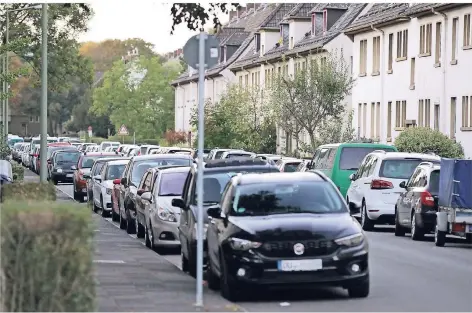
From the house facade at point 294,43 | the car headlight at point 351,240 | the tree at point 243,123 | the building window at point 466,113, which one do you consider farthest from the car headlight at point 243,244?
the tree at point 243,123

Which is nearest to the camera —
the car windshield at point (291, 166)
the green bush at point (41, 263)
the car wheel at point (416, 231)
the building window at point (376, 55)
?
the green bush at point (41, 263)

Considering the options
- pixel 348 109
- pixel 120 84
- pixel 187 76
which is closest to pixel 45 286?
pixel 348 109

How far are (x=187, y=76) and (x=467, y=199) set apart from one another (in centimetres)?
8740

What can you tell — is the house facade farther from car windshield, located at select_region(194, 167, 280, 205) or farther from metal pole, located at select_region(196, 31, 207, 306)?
metal pole, located at select_region(196, 31, 207, 306)

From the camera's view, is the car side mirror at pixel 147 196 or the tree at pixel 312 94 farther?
the tree at pixel 312 94

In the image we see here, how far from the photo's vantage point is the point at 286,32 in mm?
81688

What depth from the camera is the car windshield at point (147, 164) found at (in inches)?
1241

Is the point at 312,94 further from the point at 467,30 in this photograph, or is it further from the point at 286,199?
the point at 286,199

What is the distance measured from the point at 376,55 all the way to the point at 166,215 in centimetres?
3721

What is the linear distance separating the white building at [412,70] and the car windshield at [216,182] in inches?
1104

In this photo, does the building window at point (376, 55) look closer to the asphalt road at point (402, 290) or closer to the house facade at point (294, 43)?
the house facade at point (294, 43)

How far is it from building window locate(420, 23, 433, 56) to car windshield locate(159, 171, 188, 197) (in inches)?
1095

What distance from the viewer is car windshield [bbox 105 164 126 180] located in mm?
37678

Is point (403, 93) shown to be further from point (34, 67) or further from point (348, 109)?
point (34, 67)
